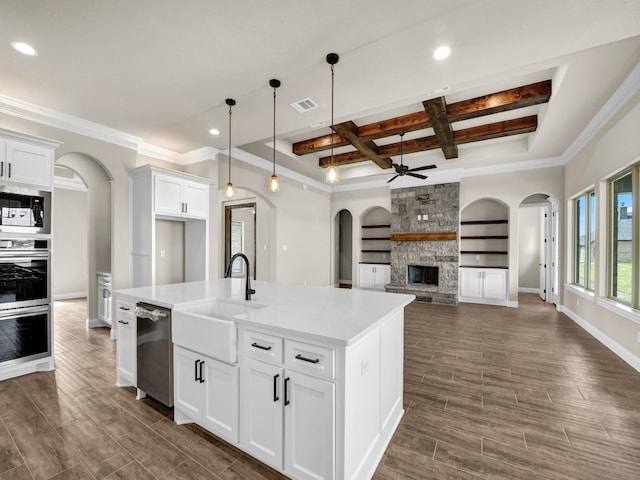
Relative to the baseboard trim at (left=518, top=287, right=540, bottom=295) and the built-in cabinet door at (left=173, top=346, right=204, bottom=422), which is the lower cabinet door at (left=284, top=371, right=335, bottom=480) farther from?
the baseboard trim at (left=518, top=287, right=540, bottom=295)

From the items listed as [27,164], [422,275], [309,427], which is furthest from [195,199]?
[422,275]

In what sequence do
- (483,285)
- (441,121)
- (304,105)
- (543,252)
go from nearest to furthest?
(304,105), (441,121), (483,285), (543,252)

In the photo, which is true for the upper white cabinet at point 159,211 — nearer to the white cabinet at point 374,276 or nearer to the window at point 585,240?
the white cabinet at point 374,276

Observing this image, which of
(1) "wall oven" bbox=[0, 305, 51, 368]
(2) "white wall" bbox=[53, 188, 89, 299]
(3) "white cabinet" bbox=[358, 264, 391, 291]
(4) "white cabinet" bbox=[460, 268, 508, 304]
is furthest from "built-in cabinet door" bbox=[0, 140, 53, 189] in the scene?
(4) "white cabinet" bbox=[460, 268, 508, 304]

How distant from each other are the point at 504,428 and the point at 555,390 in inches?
38.5

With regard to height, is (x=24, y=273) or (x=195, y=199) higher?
(x=195, y=199)

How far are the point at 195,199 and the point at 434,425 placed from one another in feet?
13.9

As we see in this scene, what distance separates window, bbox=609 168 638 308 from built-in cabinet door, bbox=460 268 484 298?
2897mm

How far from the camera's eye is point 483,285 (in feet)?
22.1

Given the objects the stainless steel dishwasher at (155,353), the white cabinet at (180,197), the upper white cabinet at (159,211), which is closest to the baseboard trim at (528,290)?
the upper white cabinet at (159,211)

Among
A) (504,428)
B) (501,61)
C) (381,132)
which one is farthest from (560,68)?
(504,428)

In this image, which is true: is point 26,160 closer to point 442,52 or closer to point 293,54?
point 293,54

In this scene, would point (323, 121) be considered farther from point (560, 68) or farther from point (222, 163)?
point (560, 68)

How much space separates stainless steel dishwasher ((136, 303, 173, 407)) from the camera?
218cm
